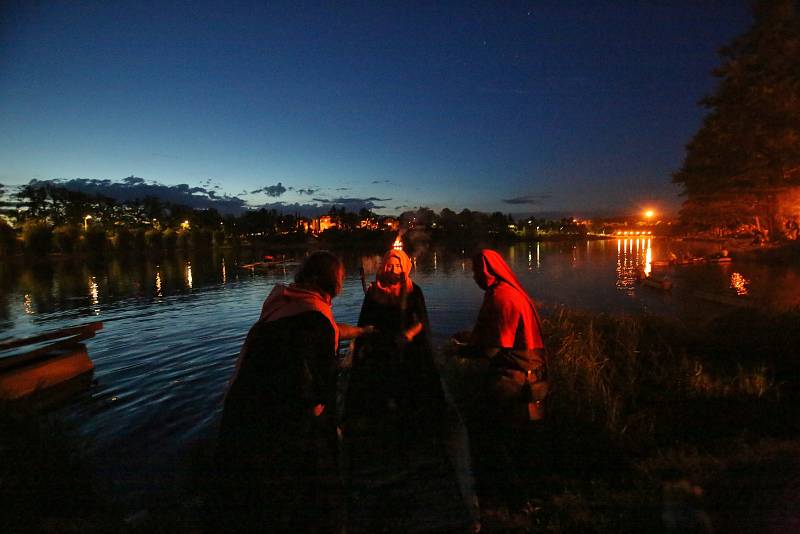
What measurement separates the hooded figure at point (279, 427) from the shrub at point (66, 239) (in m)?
96.6

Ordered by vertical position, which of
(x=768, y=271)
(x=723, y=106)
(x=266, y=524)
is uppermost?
(x=723, y=106)

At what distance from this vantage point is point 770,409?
15.8 ft

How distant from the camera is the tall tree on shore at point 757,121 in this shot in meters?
26.8

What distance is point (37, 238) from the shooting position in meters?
71.0

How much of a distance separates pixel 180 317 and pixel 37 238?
75.6 metres

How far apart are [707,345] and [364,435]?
6.89 m

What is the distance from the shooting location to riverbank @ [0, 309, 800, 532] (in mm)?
3119

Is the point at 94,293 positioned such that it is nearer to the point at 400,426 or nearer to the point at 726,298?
the point at 400,426

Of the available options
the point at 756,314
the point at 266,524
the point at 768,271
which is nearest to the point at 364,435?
the point at 266,524

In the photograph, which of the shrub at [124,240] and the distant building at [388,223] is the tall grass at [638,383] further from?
the distant building at [388,223]

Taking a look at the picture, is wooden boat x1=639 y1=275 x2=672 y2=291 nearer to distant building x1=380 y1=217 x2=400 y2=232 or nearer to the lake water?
the lake water

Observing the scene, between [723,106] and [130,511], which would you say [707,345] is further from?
[723,106]

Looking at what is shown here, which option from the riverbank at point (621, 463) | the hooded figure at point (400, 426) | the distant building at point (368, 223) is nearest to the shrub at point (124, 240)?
the distant building at point (368, 223)

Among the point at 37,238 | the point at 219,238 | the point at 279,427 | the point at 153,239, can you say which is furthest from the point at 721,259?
the point at 219,238
